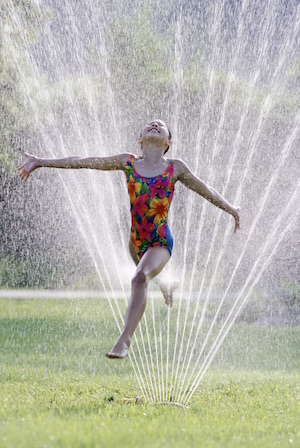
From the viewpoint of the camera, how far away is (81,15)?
1667cm

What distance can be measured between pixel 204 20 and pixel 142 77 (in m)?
2.95

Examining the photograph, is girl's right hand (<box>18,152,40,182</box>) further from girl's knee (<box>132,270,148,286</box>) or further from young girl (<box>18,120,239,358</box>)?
girl's knee (<box>132,270,148,286</box>)

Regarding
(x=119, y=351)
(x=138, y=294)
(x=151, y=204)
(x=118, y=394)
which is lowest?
(x=118, y=394)

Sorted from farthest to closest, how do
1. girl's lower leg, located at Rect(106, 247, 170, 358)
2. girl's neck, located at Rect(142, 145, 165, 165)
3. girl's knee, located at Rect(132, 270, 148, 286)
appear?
girl's neck, located at Rect(142, 145, 165, 165), girl's knee, located at Rect(132, 270, 148, 286), girl's lower leg, located at Rect(106, 247, 170, 358)

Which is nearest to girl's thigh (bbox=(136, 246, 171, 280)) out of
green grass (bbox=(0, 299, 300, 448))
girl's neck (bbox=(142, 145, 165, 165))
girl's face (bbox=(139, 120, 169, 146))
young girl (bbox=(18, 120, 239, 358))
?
young girl (bbox=(18, 120, 239, 358))

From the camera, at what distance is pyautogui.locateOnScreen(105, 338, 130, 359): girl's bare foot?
156 inches

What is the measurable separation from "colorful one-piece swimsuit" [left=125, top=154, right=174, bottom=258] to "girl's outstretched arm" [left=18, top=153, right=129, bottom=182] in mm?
137

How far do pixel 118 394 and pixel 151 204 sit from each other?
167 centimetres

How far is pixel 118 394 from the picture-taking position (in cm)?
552

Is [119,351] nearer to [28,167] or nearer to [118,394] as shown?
[28,167]

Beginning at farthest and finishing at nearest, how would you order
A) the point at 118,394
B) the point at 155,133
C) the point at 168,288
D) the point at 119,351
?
the point at 118,394
the point at 168,288
the point at 155,133
the point at 119,351

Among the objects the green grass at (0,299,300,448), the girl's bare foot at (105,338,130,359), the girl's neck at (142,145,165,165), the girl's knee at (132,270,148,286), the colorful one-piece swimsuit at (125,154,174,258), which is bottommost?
the green grass at (0,299,300,448)

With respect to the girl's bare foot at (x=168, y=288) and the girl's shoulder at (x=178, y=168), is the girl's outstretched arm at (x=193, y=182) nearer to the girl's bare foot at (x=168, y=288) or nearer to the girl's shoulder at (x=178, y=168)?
the girl's shoulder at (x=178, y=168)

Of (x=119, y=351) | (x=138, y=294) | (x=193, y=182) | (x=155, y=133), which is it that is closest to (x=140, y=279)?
(x=138, y=294)
